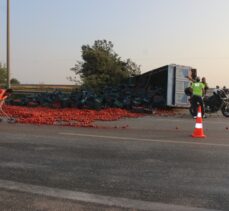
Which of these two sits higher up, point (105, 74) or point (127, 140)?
point (105, 74)

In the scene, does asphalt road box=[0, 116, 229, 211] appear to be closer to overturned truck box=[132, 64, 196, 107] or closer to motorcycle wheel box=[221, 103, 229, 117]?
motorcycle wheel box=[221, 103, 229, 117]

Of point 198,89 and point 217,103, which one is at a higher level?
point 198,89

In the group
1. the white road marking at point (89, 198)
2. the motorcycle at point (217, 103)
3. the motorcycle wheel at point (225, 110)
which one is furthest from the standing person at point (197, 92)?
the white road marking at point (89, 198)

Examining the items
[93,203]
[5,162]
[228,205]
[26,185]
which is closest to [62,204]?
[93,203]

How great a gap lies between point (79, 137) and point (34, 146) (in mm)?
1832

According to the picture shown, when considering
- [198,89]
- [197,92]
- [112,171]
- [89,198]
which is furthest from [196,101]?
[89,198]

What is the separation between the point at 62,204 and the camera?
5.78 metres

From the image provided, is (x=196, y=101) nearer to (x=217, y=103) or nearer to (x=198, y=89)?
(x=198, y=89)

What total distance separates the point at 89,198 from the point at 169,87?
1781cm

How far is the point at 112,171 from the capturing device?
7.71m

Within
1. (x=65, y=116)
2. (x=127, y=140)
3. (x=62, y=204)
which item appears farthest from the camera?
(x=65, y=116)

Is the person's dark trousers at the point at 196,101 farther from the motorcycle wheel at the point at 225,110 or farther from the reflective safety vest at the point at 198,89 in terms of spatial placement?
the motorcycle wheel at the point at 225,110

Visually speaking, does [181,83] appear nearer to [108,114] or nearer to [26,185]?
[108,114]

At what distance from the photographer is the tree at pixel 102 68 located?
32.1 meters
